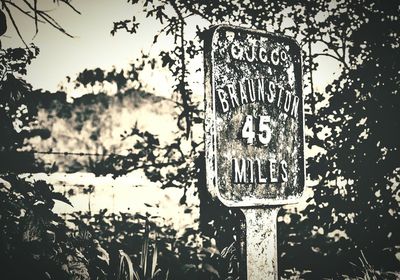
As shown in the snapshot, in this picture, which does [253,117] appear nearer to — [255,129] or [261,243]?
[255,129]

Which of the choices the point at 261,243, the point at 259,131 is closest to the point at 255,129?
the point at 259,131

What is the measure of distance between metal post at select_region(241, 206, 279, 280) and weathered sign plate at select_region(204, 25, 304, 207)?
0.08 meters

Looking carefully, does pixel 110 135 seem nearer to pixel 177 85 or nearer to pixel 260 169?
pixel 177 85

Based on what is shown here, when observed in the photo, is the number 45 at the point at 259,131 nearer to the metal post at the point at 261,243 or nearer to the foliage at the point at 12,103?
the metal post at the point at 261,243

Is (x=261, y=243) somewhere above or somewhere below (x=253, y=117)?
below

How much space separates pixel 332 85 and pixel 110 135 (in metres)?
2.83

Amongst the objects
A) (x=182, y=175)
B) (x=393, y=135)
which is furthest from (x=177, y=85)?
(x=393, y=135)

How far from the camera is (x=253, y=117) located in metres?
2.21

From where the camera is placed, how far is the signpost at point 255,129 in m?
2.04

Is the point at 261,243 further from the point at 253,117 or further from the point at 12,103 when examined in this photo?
the point at 12,103

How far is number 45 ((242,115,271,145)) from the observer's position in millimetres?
2154

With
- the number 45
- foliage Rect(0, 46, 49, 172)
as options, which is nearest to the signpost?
the number 45

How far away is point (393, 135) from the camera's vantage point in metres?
4.08

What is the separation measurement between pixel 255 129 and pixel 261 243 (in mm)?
690
